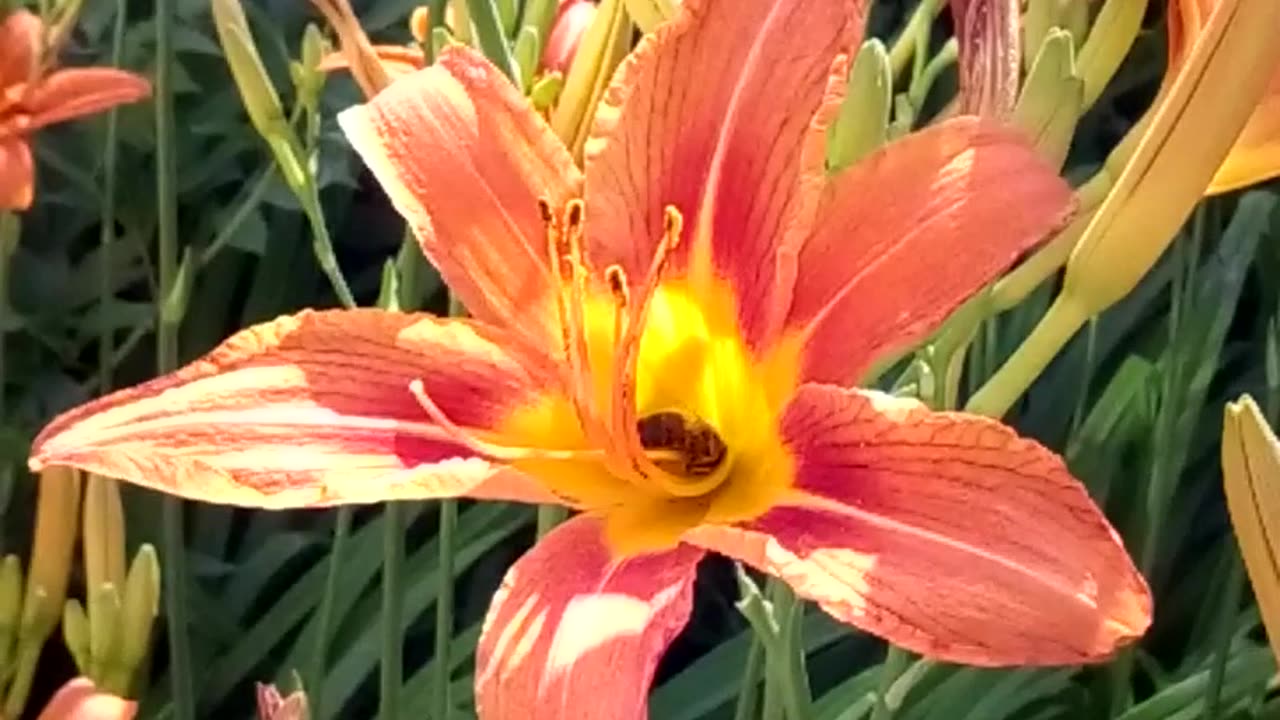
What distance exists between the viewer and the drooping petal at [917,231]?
46 centimetres

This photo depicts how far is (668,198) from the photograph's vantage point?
526 mm

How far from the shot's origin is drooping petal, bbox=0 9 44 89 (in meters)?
0.90

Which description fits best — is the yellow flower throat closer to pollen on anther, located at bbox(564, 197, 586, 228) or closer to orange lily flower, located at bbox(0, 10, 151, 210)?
pollen on anther, located at bbox(564, 197, 586, 228)

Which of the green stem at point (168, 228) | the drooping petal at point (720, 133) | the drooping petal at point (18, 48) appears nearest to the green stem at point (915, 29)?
the drooping petal at point (720, 133)

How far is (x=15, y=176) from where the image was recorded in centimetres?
85

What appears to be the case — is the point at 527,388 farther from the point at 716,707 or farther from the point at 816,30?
the point at 716,707

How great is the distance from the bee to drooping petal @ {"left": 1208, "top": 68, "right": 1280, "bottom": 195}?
15cm

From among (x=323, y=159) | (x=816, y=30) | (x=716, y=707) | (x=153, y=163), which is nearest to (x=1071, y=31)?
(x=816, y=30)

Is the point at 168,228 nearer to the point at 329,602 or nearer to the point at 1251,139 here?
the point at 329,602

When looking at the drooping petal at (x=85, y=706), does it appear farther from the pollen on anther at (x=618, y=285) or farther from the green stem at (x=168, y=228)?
the pollen on anther at (x=618, y=285)

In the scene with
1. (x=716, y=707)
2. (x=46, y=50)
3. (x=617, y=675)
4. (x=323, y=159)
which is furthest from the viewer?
(x=323, y=159)

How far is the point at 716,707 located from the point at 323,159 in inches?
18.2

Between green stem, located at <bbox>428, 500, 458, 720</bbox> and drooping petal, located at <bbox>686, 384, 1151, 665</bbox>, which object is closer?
drooping petal, located at <bbox>686, 384, 1151, 665</bbox>

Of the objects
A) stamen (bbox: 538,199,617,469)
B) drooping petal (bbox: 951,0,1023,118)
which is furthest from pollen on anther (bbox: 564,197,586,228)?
drooping petal (bbox: 951,0,1023,118)
